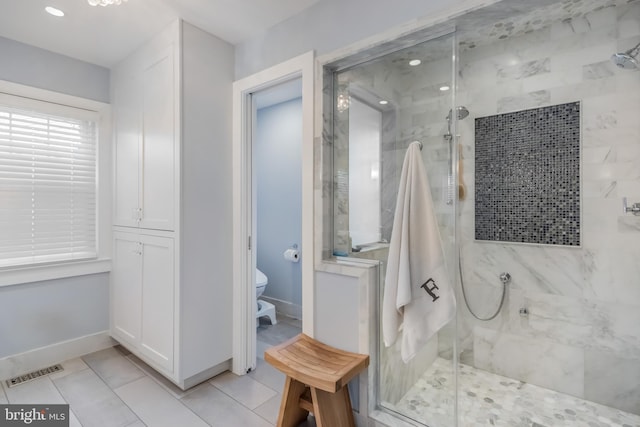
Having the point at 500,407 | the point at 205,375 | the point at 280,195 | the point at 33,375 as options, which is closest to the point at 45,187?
the point at 33,375

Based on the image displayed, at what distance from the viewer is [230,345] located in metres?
2.30

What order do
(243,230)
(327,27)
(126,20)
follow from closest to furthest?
(327,27) < (126,20) < (243,230)

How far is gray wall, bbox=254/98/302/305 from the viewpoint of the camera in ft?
11.3

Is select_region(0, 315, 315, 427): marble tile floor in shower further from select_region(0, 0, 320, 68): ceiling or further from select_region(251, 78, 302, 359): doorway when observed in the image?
select_region(0, 0, 320, 68): ceiling

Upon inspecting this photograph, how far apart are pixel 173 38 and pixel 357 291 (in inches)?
79.4

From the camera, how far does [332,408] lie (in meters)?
1.57

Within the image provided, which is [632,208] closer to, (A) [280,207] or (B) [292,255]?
(B) [292,255]

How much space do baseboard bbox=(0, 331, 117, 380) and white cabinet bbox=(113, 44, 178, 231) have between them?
3.36 ft

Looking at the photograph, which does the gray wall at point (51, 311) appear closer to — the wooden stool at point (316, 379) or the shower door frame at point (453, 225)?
the wooden stool at point (316, 379)

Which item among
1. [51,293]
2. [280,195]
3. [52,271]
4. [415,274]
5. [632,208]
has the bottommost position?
[51,293]

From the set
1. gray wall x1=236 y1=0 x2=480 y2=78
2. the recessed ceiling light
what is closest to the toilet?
gray wall x1=236 y1=0 x2=480 y2=78

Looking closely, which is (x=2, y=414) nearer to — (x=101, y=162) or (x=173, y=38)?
(x=101, y=162)

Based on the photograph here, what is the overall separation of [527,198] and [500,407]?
139cm

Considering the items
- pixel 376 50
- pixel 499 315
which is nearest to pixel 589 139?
pixel 499 315
